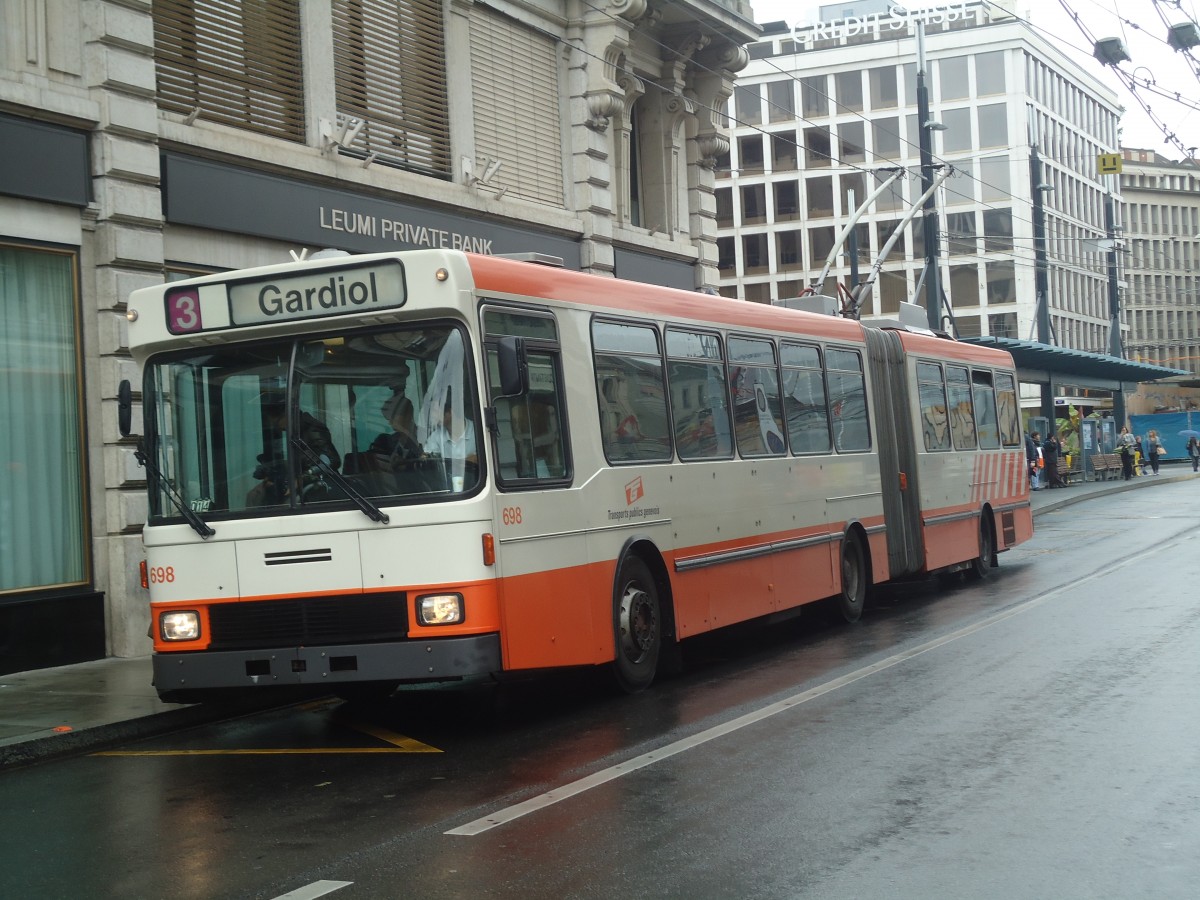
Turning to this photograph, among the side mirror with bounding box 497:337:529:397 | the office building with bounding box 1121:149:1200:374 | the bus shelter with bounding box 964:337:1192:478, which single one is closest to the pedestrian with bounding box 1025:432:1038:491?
the bus shelter with bounding box 964:337:1192:478

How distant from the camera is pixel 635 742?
8688 millimetres

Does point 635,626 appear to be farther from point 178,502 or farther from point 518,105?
point 518,105

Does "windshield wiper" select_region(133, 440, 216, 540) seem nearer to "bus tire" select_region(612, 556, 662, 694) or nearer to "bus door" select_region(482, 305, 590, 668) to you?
"bus door" select_region(482, 305, 590, 668)

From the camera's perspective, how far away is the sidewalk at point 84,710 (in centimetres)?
962

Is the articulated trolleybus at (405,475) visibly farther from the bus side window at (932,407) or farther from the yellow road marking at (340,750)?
the bus side window at (932,407)

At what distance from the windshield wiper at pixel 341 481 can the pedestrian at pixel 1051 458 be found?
125 ft

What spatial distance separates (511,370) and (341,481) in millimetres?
1228

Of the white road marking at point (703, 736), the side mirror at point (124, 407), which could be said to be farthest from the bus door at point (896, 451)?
the side mirror at point (124, 407)

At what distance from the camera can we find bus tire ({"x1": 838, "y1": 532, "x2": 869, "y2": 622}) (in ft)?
48.7

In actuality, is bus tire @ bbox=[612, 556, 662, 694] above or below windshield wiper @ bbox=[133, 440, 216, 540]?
below

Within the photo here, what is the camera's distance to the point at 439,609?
879 centimetres

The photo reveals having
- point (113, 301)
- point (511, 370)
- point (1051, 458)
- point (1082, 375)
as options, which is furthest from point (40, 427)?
point (1082, 375)

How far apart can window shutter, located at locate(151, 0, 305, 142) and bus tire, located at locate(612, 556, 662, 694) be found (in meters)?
7.59

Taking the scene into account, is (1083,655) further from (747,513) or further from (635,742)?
(635,742)
